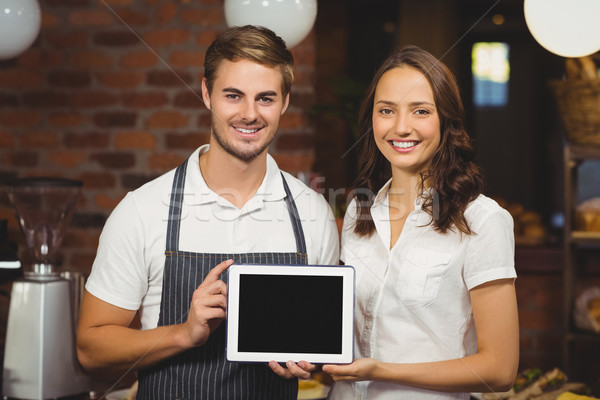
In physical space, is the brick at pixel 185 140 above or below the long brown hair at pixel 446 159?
above

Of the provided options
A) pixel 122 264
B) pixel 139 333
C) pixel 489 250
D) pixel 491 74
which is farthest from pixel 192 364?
pixel 491 74

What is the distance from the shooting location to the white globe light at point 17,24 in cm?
163

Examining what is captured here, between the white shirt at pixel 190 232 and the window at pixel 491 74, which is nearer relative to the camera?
the white shirt at pixel 190 232

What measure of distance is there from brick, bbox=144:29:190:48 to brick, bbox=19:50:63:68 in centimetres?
35

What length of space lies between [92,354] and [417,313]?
66 centimetres

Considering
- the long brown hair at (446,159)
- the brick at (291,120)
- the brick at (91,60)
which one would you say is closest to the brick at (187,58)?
the brick at (91,60)

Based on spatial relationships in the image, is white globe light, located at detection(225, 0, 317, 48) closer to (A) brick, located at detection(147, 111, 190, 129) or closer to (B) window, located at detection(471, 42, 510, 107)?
(A) brick, located at detection(147, 111, 190, 129)

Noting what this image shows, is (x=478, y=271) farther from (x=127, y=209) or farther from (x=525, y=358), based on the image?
(x=525, y=358)

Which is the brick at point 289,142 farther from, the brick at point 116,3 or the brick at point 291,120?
the brick at point 116,3

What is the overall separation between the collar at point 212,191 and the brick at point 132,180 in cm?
94

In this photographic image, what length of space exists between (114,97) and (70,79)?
0.17 metres

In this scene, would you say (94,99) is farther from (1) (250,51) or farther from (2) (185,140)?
(1) (250,51)

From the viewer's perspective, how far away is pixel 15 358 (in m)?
1.56

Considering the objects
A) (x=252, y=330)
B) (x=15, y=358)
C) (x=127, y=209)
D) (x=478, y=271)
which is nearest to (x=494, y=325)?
(x=478, y=271)
